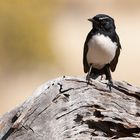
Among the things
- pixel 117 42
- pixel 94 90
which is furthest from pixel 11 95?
pixel 94 90

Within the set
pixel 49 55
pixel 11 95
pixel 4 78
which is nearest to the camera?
pixel 11 95

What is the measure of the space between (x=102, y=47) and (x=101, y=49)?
0.09 feet

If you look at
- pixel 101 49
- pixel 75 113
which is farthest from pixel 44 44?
pixel 75 113

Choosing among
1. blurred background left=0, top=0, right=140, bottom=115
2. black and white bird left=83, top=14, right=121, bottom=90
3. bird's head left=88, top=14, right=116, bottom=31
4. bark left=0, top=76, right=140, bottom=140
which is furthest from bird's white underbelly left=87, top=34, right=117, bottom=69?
blurred background left=0, top=0, right=140, bottom=115

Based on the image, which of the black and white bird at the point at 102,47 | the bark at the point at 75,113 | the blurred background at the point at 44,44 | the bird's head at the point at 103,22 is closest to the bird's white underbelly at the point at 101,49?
the black and white bird at the point at 102,47

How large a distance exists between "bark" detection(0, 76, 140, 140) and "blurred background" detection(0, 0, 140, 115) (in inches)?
318

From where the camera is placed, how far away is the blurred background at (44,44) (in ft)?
62.4

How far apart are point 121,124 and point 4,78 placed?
11.6 metres

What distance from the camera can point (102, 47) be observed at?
30.9 ft

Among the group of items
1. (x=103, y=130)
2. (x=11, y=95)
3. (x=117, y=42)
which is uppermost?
(x=117, y=42)

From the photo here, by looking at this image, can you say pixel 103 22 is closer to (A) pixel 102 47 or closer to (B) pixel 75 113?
(A) pixel 102 47

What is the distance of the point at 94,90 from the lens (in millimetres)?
7863

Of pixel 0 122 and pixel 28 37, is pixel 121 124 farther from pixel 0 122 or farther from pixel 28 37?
pixel 28 37

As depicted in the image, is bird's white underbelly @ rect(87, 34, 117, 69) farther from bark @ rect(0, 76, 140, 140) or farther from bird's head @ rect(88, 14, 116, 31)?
bark @ rect(0, 76, 140, 140)
